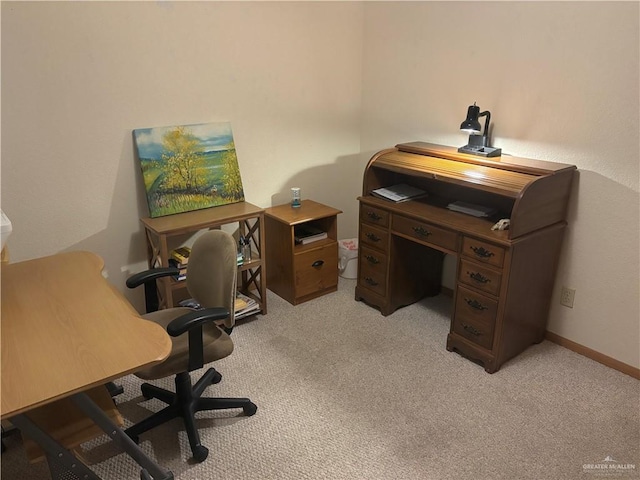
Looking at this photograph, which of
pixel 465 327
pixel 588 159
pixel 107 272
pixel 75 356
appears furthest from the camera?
pixel 107 272

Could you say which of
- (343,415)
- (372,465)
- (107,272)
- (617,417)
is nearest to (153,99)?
(107,272)

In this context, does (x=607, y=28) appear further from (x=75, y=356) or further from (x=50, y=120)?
(x=50, y=120)

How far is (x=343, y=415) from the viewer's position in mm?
2227

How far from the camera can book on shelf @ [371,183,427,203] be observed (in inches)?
114

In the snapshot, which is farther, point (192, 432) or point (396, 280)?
point (396, 280)

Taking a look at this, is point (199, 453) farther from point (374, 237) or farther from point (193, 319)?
point (374, 237)

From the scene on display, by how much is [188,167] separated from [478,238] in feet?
5.51

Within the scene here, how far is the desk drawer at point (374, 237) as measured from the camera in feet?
9.53

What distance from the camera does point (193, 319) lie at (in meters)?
1.76

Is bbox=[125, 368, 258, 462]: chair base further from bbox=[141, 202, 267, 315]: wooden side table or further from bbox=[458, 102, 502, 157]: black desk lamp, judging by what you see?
bbox=[458, 102, 502, 157]: black desk lamp

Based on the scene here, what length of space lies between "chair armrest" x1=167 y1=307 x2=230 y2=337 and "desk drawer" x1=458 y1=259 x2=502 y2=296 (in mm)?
1274

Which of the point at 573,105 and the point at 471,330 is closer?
the point at 573,105

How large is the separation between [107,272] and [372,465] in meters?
1.82

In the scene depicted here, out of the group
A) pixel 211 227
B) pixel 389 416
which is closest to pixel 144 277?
pixel 211 227
